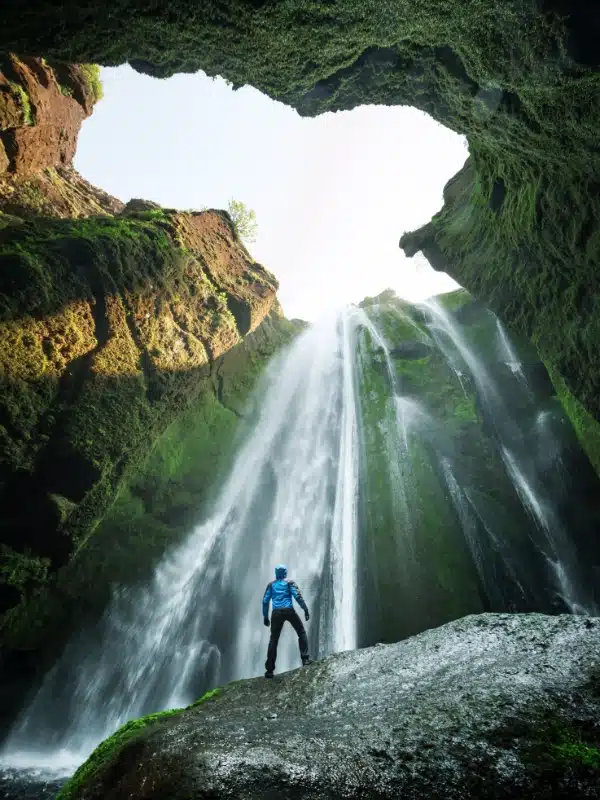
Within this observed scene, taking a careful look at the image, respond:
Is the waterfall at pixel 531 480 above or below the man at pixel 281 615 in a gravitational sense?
above

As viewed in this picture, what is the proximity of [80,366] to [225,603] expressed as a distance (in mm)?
8917

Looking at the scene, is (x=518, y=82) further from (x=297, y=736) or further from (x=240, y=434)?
(x=240, y=434)

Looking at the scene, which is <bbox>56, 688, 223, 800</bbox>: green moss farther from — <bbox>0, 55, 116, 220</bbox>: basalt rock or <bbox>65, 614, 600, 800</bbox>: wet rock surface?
<bbox>0, 55, 116, 220</bbox>: basalt rock

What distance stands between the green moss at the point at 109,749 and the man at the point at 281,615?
969 mm

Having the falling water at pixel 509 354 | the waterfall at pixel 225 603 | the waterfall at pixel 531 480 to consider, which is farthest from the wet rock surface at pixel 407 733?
the falling water at pixel 509 354

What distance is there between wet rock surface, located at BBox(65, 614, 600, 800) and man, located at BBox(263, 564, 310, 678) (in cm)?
61

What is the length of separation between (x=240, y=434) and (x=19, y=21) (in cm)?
1515

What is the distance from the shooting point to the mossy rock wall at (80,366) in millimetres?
7031

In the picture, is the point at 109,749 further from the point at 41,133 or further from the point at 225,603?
the point at 41,133

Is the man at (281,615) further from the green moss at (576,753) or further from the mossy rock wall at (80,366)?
the mossy rock wall at (80,366)

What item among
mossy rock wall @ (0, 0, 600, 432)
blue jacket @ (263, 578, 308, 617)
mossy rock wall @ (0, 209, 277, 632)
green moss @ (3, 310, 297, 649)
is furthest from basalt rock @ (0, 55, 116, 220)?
blue jacket @ (263, 578, 308, 617)

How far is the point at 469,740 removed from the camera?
293 cm

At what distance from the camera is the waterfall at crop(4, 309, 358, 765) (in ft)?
34.9

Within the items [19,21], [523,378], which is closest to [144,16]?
[19,21]
